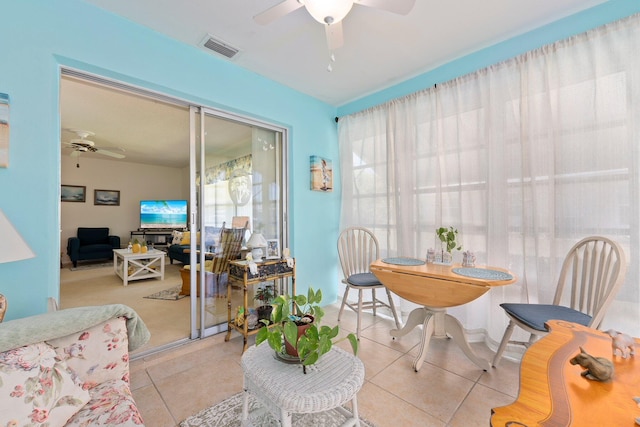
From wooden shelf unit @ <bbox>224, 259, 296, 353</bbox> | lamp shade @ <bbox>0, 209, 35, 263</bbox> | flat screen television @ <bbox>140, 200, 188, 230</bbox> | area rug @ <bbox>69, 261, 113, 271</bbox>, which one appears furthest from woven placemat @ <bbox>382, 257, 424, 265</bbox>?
flat screen television @ <bbox>140, 200, 188, 230</bbox>

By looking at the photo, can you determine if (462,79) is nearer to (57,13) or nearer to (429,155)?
(429,155)

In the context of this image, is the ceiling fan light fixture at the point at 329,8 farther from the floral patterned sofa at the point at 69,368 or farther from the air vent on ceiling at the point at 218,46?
the floral patterned sofa at the point at 69,368

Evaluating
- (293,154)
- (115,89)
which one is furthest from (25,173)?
(293,154)

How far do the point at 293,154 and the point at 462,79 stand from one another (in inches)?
68.7

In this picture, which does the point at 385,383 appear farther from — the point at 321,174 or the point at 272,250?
the point at 321,174

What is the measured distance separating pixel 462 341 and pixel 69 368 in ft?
7.27

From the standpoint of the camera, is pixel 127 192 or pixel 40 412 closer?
pixel 40 412

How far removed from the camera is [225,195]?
2.58m

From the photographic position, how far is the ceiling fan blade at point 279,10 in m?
1.40

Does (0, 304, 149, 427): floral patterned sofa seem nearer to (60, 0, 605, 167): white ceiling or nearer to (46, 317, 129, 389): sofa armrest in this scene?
(46, 317, 129, 389): sofa armrest

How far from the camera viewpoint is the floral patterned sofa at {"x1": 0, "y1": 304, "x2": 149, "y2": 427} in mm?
858

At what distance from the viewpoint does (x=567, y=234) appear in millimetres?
1840

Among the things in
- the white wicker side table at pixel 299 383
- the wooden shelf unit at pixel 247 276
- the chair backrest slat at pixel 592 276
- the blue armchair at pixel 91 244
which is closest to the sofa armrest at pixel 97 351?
the white wicker side table at pixel 299 383

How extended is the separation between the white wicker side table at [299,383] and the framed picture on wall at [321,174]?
82.0 inches
